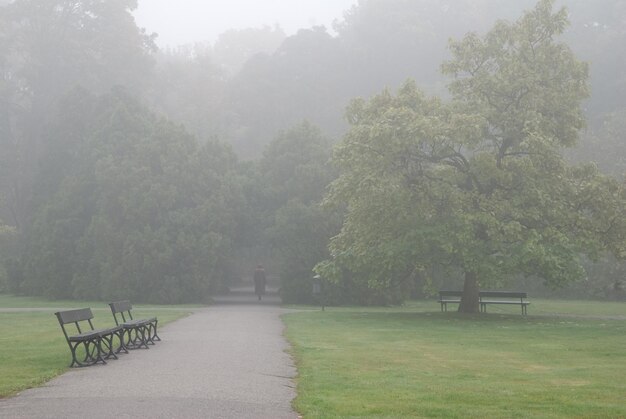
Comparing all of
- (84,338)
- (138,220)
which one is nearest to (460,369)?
(84,338)

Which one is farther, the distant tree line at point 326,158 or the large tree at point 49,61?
the large tree at point 49,61

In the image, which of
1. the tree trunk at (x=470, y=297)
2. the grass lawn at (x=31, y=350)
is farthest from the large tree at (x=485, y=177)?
the grass lawn at (x=31, y=350)

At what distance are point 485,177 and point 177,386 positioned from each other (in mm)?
16484

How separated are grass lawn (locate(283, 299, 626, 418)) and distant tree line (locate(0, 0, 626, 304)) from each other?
3.98 metres

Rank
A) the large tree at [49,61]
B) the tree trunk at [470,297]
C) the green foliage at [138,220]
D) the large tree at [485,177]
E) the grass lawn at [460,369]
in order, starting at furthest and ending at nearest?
the large tree at [49,61] → the green foliage at [138,220] → the tree trunk at [470,297] → the large tree at [485,177] → the grass lawn at [460,369]

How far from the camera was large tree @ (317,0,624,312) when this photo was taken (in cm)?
2202

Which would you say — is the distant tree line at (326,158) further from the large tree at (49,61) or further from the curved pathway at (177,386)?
the curved pathway at (177,386)

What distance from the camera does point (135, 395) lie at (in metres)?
8.62

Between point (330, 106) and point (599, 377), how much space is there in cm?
5125

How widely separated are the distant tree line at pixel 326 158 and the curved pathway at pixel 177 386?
9987 millimetres

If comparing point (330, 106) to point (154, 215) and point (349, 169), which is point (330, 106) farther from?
point (349, 169)

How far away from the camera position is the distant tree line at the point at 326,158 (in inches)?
903

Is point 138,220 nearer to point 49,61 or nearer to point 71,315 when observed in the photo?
point 71,315

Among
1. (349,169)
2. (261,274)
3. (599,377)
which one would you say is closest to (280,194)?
(261,274)
